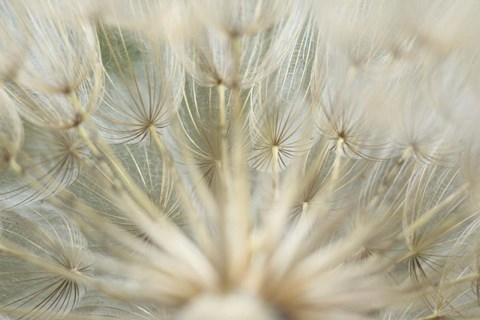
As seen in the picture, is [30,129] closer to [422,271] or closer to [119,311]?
[119,311]

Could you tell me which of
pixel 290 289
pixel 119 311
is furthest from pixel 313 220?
pixel 119 311

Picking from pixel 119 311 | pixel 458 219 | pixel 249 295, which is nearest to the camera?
pixel 249 295

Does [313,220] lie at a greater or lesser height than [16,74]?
lesser

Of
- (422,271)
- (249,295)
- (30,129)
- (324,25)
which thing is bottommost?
(249,295)

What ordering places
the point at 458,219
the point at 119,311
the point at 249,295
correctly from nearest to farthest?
the point at 249,295 < the point at 458,219 < the point at 119,311

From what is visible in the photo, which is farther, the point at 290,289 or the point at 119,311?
the point at 119,311

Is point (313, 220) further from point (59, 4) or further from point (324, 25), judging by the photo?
point (59, 4)
